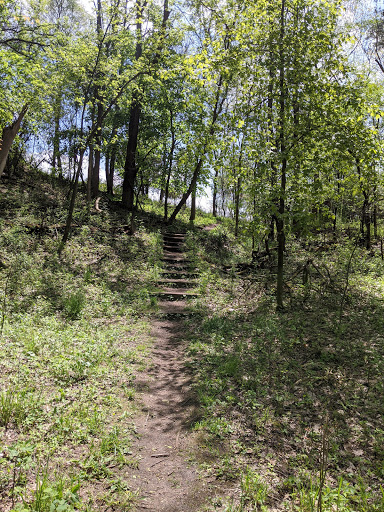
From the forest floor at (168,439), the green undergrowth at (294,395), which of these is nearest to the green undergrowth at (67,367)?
the forest floor at (168,439)

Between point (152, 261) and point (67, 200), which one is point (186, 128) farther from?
→ point (152, 261)

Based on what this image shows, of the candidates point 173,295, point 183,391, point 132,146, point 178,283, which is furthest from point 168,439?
point 132,146

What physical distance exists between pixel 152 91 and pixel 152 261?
33.9 ft

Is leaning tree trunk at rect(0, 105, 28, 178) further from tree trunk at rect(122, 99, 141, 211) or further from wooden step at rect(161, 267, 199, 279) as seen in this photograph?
wooden step at rect(161, 267, 199, 279)

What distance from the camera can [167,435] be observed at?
373 centimetres

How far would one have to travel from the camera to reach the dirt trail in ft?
9.21

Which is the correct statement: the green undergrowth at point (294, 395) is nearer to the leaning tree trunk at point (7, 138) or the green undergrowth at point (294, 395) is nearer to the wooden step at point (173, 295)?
the wooden step at point (173, 295)

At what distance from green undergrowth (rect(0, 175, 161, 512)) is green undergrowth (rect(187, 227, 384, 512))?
3.41 feet

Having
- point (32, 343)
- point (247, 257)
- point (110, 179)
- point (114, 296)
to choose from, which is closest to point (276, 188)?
point (114, 296)

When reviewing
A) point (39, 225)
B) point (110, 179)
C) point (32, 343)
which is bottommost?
point (32, 343)

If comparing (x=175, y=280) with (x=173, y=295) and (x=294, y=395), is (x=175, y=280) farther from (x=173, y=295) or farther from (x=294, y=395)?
(x=294, y=395)

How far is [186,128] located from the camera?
1750cm

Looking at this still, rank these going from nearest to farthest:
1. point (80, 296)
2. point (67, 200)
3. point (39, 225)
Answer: point (80, 296) < point (39, 225) < point (67, 200)

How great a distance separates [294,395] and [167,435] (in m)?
1.93
